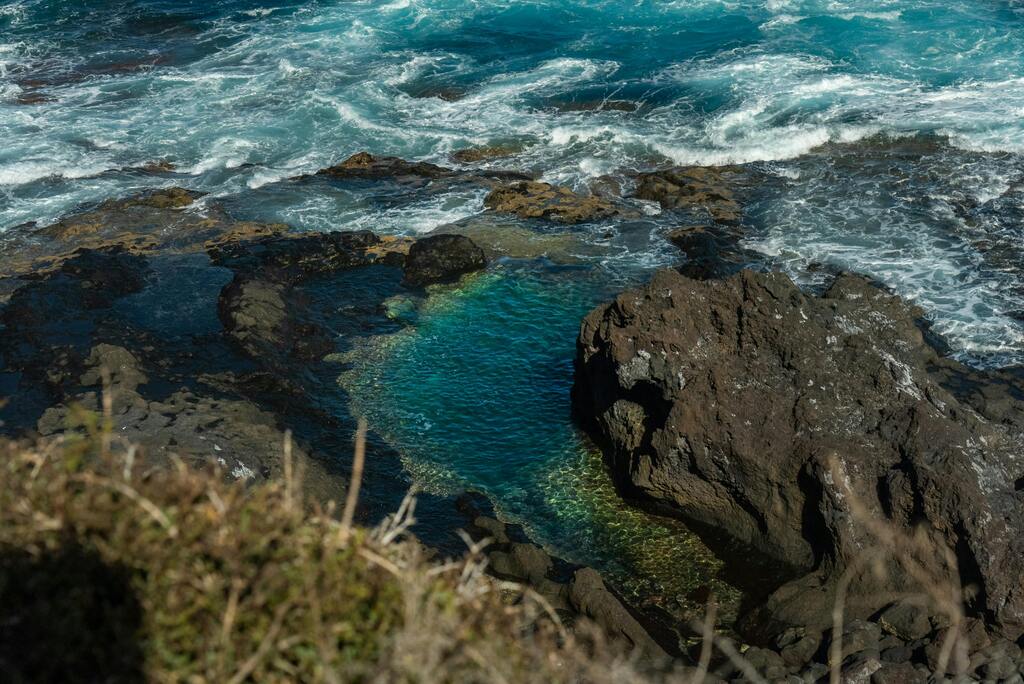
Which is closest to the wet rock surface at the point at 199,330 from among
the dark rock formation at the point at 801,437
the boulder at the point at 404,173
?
the dark rock formation at the point at 801,437

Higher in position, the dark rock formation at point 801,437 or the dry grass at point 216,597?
the dry grass at point 216,597

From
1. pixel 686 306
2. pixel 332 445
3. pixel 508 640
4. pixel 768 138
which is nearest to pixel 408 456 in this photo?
pixel 332 445

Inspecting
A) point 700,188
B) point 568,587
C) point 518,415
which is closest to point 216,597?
point 568,587

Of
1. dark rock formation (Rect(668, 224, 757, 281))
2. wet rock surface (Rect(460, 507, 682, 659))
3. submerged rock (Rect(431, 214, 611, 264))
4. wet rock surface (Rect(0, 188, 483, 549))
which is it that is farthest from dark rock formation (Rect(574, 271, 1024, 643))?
submerged rock (Rect(431, 214, 611, 264))

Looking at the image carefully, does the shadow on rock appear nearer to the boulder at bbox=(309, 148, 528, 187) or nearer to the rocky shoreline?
the rocky shoreline

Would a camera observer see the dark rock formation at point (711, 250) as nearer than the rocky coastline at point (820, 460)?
No

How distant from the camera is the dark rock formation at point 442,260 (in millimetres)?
20375

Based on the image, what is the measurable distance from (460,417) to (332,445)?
2.22 m

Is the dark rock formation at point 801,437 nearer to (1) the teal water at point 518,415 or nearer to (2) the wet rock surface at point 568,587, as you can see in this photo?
(1) the teal water at point 518,415

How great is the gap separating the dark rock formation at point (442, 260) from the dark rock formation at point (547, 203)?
2.80m

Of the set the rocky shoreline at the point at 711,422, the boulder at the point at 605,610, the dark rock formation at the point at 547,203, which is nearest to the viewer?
the boulder at the point at 605,610

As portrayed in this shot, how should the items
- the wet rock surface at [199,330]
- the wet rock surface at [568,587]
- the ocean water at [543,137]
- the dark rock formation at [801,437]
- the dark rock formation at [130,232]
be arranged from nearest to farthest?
the wet rock surface at [568,587] → the dark rock formation at [801,437] → the wet rock surface at [199,330] → the ocean water at [543,137] → the dark rock formation at [130,232]

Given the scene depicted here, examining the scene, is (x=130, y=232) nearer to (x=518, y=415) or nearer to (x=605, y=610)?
(x=518, y=415)

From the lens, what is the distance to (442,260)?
67.5 feet
